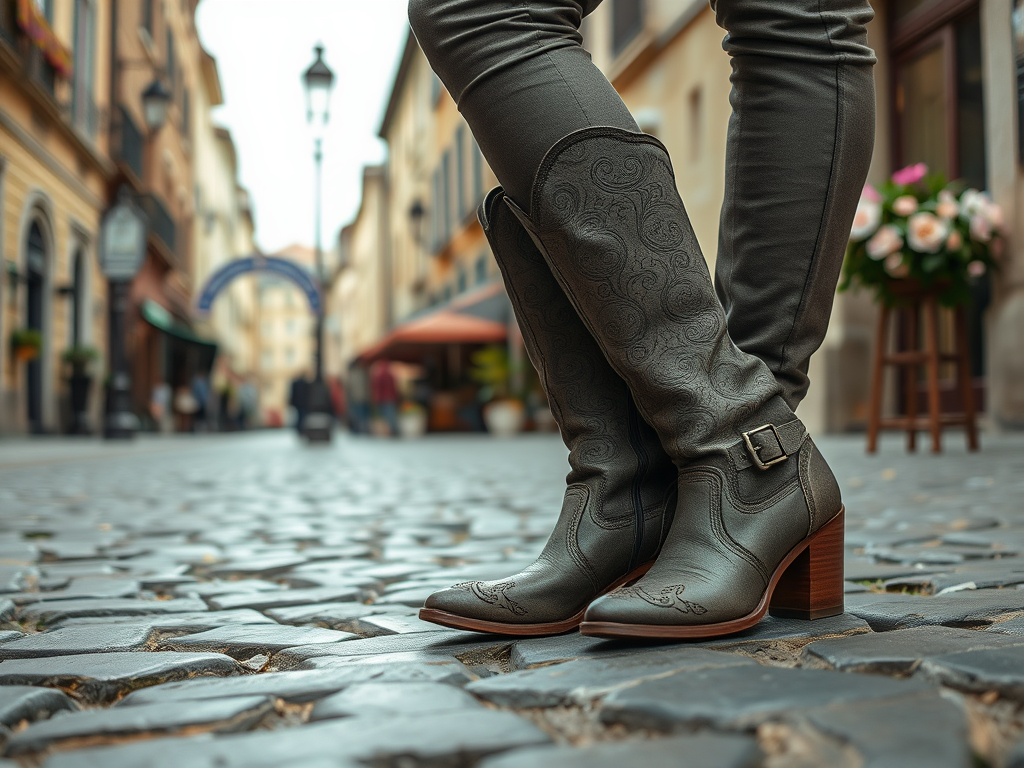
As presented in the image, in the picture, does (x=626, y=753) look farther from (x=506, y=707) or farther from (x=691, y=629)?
(x=691, y=629)

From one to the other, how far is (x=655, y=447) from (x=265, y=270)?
605 inches

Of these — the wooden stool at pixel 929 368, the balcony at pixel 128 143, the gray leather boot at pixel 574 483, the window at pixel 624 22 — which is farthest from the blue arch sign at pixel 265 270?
the gray leather boot at pixel 574 483

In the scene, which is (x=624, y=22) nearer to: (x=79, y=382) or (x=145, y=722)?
(x=79, y=382)

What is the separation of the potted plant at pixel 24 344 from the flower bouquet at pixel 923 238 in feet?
33.1

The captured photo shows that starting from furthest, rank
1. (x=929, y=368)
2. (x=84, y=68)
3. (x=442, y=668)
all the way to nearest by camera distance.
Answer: (x=84, y=68)
(x=929, y=368)
(x=442, y=668)

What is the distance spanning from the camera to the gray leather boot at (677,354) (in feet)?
4.41

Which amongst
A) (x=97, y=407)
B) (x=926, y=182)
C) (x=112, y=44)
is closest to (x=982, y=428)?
(x=926, y=182)

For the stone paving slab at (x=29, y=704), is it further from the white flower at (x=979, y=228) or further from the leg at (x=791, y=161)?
the white flower at (x=979, y=228)

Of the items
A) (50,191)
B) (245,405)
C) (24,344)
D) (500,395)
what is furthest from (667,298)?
(245,405)

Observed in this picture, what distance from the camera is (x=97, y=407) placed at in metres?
17.2

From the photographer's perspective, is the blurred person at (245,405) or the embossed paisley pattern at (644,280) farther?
the blurred person at (245,405)

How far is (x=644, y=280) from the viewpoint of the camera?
4.50ft

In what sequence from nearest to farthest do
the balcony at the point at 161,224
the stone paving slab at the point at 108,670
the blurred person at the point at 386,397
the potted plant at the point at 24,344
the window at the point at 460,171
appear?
the stone paving slab at the point at 108,670
the potted plant at the point at 24,344
the blurred person at the point at 386,397
the balcony at the point at 161,224
the window at the point at 460,171

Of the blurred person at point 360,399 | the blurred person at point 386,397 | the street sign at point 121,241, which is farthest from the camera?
the blurred person at point 360,399
